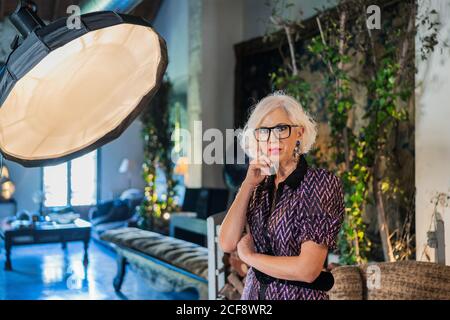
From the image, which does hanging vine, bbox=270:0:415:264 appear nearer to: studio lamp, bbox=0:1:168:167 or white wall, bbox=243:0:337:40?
white wall, bbox=243:0:337:40

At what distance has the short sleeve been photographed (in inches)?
41.6

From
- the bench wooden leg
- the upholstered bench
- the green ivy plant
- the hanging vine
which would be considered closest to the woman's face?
the hanging vine

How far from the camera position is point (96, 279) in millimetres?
4898

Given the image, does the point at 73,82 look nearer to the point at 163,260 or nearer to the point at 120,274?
the point at 163,260

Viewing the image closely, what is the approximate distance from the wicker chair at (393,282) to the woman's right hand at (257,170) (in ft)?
3.24

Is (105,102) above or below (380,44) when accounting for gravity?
below

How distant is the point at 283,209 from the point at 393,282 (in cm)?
104

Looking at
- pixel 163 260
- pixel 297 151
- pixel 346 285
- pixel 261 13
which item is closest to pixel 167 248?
pixel 163 260

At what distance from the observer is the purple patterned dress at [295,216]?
1073mm

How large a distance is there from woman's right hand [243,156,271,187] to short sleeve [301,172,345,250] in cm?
13

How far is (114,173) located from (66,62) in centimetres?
675

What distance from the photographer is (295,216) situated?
110cm
